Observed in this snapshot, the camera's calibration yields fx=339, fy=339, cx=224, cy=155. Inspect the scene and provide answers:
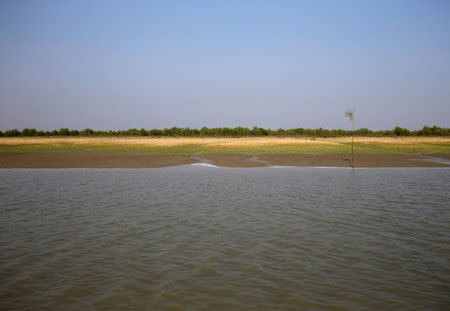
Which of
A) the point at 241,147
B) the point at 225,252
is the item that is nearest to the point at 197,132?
the point at 241,147

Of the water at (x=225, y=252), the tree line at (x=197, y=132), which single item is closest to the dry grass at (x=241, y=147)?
the water at (x=225, y=252)

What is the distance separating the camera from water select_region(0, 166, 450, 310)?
5863 mm

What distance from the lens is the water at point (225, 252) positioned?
5.86 m

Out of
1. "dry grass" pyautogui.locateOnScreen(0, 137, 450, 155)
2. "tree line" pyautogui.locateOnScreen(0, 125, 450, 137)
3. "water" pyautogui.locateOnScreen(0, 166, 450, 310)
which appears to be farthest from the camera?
"tree line" pyautogui.locateOnScreen(0, 125, 450, 137)

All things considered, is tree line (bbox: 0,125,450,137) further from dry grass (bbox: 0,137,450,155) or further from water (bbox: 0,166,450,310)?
water (bbox: 0,166,450,310)

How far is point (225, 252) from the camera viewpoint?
8102 millimetres

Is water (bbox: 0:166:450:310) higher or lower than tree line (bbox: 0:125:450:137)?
lower

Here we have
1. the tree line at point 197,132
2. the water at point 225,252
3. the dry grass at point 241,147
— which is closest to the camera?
the water at point 225,252

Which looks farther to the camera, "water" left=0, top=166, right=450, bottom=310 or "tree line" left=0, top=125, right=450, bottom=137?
"tree line" left=0, top=125, right=450, bottom=137

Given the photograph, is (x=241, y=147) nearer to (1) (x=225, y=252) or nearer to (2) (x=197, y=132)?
(1) (x=225, y=252)

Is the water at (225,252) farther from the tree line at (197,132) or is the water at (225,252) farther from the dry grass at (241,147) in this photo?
the tree line at (197,132)

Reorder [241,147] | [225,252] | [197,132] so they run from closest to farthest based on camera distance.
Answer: [225,252] < [241,147] < [197,132]

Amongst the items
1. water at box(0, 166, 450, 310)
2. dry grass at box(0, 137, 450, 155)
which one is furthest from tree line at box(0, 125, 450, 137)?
water at box(0, 166, 450, 310)

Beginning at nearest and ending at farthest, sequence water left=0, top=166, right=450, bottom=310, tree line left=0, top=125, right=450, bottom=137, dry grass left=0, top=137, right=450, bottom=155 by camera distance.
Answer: water left=0, top=166, right=450, bottom=310 < dry grass left=0, top=137, right=450, bottom=155 < tree line left=0, top=125, right=450, bottom=137
